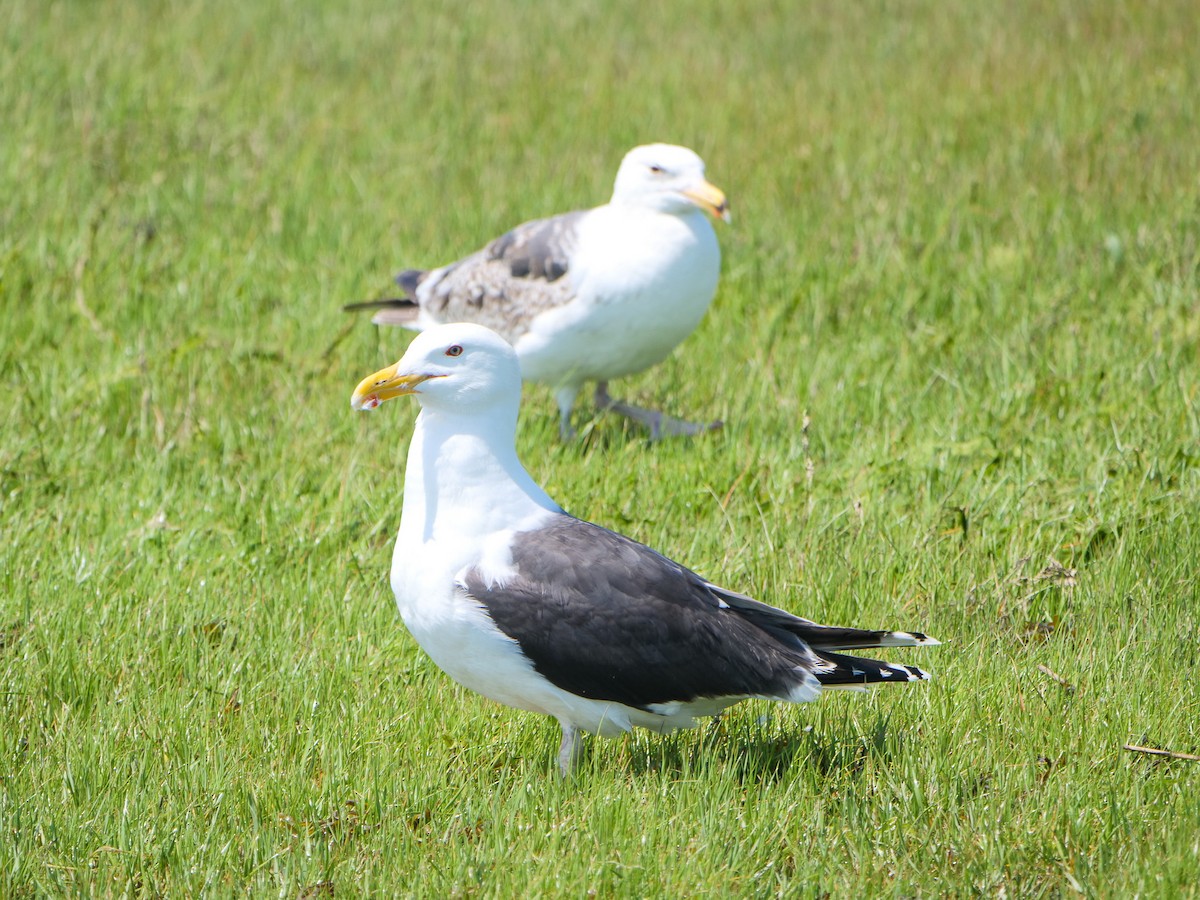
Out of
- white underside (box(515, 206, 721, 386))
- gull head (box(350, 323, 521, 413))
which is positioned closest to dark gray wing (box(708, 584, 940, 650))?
gull head (box(350, 323, 521, 413))

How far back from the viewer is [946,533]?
209 inches

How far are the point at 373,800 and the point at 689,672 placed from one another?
95 cm

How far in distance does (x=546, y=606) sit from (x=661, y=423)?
2.58 m

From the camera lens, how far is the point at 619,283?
619 cm

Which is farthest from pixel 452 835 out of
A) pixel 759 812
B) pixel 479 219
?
pixel 479 219

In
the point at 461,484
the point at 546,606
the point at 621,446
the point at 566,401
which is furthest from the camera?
the point at 566,401

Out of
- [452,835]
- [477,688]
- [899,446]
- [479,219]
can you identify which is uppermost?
[479,219]

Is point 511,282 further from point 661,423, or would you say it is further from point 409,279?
point 661,423

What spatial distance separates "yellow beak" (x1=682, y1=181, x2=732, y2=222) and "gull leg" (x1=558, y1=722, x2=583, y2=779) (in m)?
2.69

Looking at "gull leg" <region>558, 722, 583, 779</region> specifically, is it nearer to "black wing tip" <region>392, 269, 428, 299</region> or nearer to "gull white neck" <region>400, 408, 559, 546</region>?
"gull white neck" <region>400, 408, 559, 546</region>

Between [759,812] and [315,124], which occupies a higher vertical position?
[315,124]

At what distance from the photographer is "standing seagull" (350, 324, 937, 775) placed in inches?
152

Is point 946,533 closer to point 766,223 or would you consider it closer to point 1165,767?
point 1165,767

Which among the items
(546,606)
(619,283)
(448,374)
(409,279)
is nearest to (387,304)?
(409,279)
